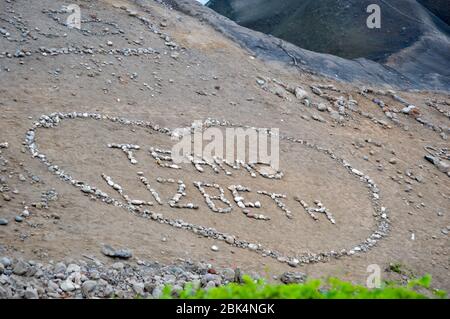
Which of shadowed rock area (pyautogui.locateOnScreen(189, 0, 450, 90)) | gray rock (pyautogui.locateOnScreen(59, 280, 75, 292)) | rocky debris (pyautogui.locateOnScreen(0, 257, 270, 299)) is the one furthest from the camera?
shadowed rock area (pyautogui.locateOnScreen(189, 0, 450, 90))

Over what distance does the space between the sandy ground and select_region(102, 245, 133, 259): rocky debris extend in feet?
0.55

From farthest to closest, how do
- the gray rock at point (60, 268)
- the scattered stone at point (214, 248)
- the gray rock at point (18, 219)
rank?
1. the scattered stone at point (214, 248)
2. the gray rock at point (18, 219)
3. the gray rock at point (60, 268)

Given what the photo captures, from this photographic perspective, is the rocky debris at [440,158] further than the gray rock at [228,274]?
Yes

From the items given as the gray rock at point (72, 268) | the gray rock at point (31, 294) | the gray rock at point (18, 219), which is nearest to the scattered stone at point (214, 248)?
the gray rock at point (72, 268)

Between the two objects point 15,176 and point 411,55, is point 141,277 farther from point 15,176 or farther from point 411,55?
point 411,55

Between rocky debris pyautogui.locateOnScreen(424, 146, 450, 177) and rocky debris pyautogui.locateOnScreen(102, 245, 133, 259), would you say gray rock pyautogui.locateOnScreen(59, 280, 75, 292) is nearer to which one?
rocky debris pyautogui.locateOnScreen(102, 245, 133, 259)

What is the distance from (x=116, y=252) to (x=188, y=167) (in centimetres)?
409

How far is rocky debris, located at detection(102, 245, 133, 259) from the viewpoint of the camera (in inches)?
368

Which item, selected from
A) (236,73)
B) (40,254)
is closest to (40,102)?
(40,254)

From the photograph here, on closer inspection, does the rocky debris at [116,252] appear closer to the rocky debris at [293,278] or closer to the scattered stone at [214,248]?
the scattered stone at [214,248]

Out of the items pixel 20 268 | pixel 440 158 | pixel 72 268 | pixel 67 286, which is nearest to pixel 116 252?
pixel 72 268

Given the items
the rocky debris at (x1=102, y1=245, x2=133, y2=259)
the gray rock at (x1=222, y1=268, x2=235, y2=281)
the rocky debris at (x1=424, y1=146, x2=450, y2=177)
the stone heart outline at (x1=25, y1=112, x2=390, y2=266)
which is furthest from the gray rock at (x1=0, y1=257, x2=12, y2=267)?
the rocky debris at (x1=424, y1=146, x2=450, y2=177)

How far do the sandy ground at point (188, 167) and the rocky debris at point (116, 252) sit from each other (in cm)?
17

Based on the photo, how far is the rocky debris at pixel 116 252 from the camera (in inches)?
368
